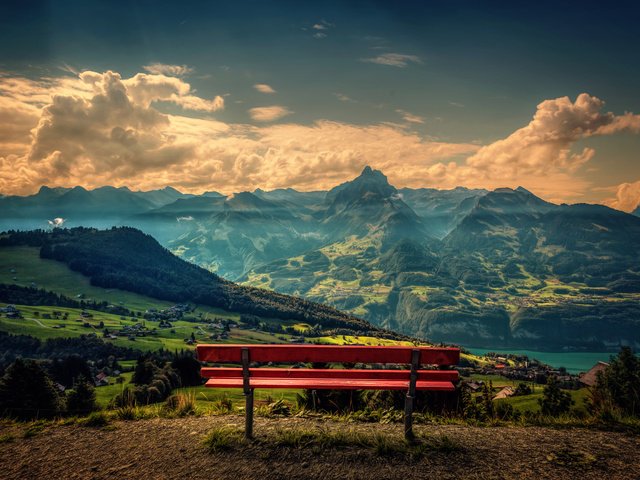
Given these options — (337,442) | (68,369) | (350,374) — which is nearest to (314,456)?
(337,442)

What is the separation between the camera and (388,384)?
9070 mm

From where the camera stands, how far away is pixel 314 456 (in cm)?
840

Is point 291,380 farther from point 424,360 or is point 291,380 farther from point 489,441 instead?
point 489,441

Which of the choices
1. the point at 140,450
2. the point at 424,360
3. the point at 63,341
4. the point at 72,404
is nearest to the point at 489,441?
the point at 424,360

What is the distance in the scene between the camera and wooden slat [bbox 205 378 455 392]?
8930mm

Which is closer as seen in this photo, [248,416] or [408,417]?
[408,417]

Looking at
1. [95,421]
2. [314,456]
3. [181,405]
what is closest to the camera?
[314,456]

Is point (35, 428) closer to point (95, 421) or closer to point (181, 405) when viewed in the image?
point (95, 421)

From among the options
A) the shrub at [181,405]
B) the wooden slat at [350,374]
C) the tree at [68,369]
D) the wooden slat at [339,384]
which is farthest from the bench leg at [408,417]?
the tree at [68,369]

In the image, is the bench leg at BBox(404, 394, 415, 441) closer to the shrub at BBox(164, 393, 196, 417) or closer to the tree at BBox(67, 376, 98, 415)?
the shrub at BBox(164, 393, 196, 417)

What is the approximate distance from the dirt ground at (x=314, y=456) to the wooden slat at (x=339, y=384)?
3.65ft

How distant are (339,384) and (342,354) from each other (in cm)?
81

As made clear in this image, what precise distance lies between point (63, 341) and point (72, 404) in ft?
527

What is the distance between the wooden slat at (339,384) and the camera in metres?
8.93
